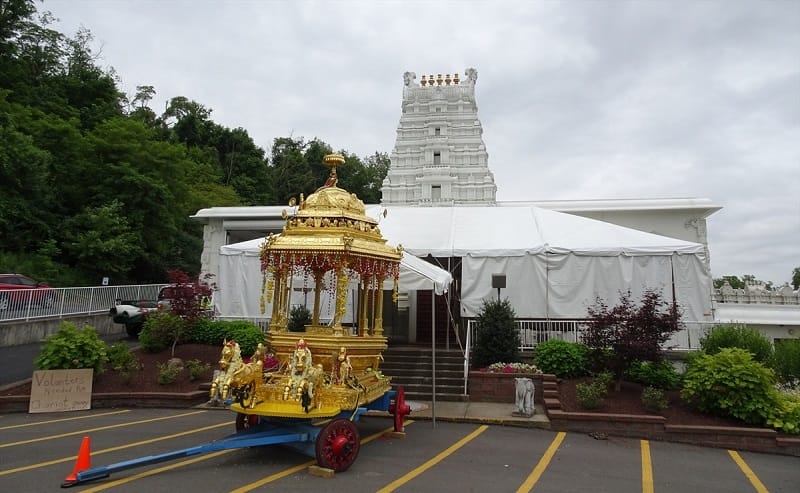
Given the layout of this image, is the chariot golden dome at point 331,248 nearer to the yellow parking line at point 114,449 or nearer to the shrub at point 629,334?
the yellow parking line at point 114,449

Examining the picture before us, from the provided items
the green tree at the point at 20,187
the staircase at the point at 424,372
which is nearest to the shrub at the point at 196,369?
the staircase at the point at 424,372

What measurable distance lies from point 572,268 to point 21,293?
54.2ft

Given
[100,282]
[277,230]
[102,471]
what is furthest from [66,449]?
[100,282]

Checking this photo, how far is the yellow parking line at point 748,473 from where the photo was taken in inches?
→ 226

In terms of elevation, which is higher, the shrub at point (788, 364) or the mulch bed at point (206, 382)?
the shrub at point (788, 364)

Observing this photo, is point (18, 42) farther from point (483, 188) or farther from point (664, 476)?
point (664, 476)

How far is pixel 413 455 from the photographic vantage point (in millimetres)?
6488

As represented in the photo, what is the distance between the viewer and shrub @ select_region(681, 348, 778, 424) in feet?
25.7

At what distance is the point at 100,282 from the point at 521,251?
761 inches

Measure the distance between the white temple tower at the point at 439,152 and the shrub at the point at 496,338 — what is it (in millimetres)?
16513

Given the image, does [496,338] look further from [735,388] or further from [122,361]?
[122,361]

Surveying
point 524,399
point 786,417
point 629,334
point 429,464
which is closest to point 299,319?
point 524,399

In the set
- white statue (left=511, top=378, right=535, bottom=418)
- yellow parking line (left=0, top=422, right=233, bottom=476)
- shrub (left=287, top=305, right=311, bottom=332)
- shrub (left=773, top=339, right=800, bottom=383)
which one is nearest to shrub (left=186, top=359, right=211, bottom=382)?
shrub (left=287, top=305, right=311, bottom=332)

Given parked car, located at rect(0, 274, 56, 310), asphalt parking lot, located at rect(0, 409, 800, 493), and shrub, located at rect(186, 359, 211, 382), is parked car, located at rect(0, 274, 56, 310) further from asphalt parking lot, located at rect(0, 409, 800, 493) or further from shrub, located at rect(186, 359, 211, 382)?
asphalt parking lot, located at rect(0, 409, 800, 493)
